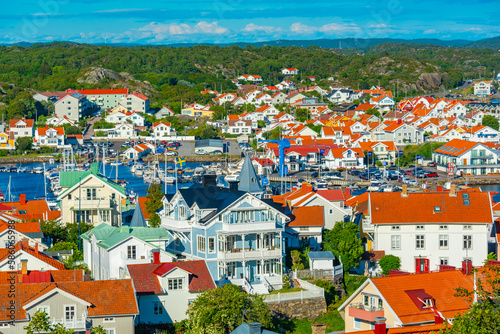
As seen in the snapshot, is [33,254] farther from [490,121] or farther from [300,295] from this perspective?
[490,121]

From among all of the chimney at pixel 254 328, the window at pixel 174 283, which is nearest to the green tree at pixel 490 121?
the window at pixel 174 283

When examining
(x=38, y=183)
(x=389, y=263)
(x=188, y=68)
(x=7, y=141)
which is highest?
(x=188, y=68)

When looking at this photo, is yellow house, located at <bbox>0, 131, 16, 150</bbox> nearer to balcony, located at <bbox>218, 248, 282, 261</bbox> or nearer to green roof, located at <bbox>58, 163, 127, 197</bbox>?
green roof, located at <bbox>58, 163, 127, 197</bbox>

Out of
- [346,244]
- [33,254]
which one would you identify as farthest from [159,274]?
[346,244]

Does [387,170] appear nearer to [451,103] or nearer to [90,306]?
[451,103]

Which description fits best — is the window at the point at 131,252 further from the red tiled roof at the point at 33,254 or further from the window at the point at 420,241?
the window at the point at 420,241

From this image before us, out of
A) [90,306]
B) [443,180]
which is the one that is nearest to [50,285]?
[90,306]
